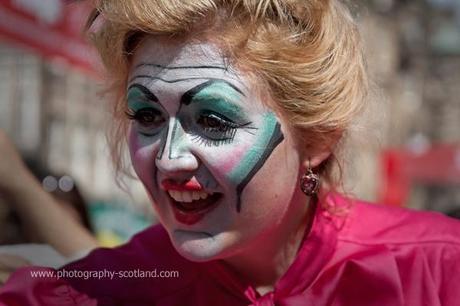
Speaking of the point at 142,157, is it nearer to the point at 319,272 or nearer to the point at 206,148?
the point at 206,148

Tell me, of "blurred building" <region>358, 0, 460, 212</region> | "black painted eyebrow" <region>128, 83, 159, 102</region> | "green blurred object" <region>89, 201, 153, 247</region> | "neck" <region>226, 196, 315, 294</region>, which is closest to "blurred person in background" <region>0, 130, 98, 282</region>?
"neck" <region>226, 196, 315, 294</region>

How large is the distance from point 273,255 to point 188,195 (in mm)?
248

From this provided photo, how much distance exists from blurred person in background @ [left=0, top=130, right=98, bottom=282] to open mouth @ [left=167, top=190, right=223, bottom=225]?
52cm

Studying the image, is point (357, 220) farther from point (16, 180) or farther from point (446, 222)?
point (16, 180)

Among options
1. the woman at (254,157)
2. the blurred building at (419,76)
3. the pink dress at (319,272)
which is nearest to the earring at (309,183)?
the woman at (254,157)

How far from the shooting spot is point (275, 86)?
1.26 metres

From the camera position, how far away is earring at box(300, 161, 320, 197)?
1352 mm

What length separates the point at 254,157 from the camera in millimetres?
1246

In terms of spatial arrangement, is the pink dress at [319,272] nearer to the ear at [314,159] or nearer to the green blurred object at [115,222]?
the ear at [314,159]

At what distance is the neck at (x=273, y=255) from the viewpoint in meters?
1.41

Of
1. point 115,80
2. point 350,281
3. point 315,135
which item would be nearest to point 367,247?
point 350,281

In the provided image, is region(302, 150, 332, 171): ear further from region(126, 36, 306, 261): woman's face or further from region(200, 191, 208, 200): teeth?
region(200, 191, 208, 200): teeth

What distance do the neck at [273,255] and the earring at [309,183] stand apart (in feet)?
0.23

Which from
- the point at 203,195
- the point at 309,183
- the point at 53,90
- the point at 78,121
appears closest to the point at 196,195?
the point at 203,195
